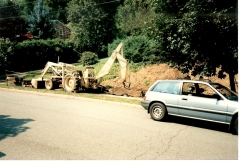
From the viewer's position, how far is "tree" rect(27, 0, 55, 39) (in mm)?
35500

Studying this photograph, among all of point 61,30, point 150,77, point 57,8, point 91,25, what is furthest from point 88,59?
point 57,8

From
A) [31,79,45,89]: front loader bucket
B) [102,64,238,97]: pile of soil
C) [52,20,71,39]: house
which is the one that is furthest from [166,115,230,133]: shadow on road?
[52,20,71,39]: house

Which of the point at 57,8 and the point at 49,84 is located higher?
the point at 57,8

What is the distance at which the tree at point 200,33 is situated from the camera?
736 cm

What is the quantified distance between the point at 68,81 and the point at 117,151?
10104 millimetres

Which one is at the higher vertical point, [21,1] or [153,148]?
[21,1]

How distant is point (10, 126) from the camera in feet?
23.4

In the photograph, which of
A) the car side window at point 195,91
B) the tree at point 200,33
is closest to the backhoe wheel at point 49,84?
the tree at point 200,33

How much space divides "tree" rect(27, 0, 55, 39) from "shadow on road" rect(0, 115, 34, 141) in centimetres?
3015

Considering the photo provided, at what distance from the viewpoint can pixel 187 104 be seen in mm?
7262

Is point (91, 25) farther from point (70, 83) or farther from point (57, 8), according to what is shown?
point (57, 8)

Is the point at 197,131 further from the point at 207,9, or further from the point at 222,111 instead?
the point at 207,9

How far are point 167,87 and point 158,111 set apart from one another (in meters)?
0.91

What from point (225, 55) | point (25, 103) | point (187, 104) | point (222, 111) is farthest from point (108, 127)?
point (25, 103)
